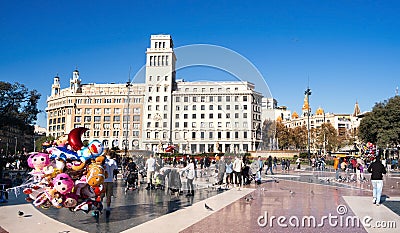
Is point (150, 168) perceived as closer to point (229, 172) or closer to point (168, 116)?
point (229, 172)

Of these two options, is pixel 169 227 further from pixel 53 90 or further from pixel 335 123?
pixel 335 123

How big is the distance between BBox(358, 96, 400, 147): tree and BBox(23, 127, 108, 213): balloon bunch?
50924mm

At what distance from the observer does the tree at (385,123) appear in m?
51.2

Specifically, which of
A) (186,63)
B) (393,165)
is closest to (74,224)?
(186,63)

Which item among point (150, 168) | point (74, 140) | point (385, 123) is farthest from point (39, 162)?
point (385, 123)

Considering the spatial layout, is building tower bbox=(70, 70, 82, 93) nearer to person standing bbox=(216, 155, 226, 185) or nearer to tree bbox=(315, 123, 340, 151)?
tree bbox=(315, 123, 340, 151)

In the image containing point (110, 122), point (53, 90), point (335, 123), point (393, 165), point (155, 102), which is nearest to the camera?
point (393, 165)

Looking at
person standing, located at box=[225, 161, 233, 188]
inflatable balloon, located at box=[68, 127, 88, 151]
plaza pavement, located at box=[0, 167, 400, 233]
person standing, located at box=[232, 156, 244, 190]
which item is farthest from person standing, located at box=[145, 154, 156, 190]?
inflatable balloon, located at box=[68, 127, 88, 151]

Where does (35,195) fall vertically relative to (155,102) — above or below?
below

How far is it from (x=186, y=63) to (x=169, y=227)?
19.3 metres

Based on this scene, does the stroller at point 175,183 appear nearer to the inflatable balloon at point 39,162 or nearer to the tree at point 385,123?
the inflatable balloon at point 39,162

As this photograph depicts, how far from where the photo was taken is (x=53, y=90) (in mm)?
123438

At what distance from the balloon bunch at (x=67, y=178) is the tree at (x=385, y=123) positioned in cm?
5092

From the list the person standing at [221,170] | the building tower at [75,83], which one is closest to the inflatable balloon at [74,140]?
the person standing at [221,170]
